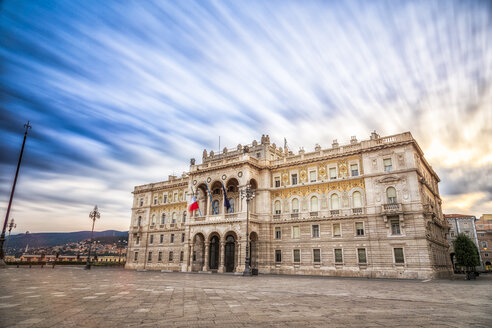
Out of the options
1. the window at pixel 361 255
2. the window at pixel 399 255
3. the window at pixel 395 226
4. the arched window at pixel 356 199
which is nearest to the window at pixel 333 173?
the arched window at pixel 356 199

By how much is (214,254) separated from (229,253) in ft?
9.23

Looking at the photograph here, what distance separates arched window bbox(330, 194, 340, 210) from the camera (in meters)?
36.8

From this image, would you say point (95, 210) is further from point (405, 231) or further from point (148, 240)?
point (405, 231)

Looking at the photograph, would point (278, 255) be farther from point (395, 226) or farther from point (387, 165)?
point (387, 165)

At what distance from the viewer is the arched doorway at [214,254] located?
44.1 m

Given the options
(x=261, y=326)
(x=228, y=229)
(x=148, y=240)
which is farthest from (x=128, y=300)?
(x=148, y=240)

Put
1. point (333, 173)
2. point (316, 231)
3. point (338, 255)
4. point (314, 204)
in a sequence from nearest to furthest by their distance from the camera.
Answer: point (338, 255) → point (316, 231) → point (333, 173) → point (314, 204)

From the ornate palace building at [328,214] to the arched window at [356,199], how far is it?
0.11m

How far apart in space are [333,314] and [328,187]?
29.2m

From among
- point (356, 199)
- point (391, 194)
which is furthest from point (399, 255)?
point (356, 199)

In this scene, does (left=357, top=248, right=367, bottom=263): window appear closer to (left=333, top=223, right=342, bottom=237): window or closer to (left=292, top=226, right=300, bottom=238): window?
(left=333, top=223, right=342, bottom=237): window

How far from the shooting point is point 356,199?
117 feet

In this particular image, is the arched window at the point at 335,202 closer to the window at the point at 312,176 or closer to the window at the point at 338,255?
the window at the point at 312,176

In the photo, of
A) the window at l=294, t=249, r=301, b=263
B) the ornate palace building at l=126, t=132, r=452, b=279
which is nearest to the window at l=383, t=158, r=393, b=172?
the ornate palace building at l=126, t=132, r=452, b=279
